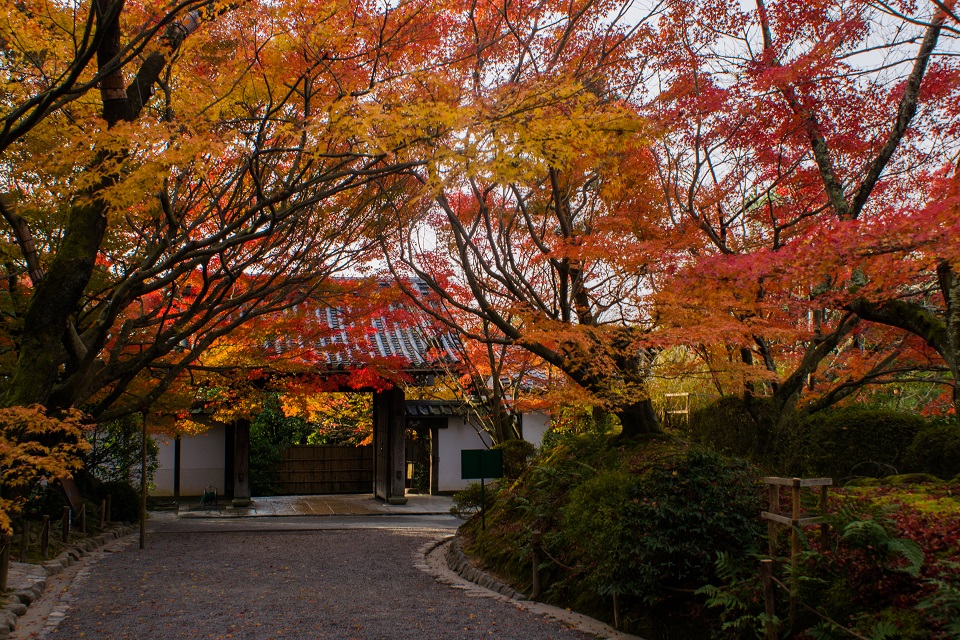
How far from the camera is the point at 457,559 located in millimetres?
10414

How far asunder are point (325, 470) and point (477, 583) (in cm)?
1347

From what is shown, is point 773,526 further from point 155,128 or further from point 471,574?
point 155,128

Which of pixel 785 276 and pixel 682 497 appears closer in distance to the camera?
pixel 682 497

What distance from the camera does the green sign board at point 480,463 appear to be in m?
11.4

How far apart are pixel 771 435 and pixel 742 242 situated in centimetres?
298

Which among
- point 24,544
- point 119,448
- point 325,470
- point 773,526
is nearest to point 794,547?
point 773,526

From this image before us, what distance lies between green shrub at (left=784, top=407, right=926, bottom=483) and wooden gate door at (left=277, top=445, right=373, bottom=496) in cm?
1361

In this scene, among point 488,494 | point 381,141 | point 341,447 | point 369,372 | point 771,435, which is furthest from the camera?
point 341,447

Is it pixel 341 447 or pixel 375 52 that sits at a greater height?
pixel 375 52

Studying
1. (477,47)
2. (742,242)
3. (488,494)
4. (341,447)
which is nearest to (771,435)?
(742,242)

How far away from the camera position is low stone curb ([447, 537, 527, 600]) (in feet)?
27.1

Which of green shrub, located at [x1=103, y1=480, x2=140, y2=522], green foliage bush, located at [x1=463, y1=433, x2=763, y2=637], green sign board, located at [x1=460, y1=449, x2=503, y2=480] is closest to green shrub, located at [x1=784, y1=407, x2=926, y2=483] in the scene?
green foliage bush, located at [x1=463, y1=433, x2=763, y2=637]

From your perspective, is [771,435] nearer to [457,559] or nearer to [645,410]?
[645,410]

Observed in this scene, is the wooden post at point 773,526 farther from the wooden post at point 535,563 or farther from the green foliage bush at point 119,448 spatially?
the green foliage bush at point 119,448
